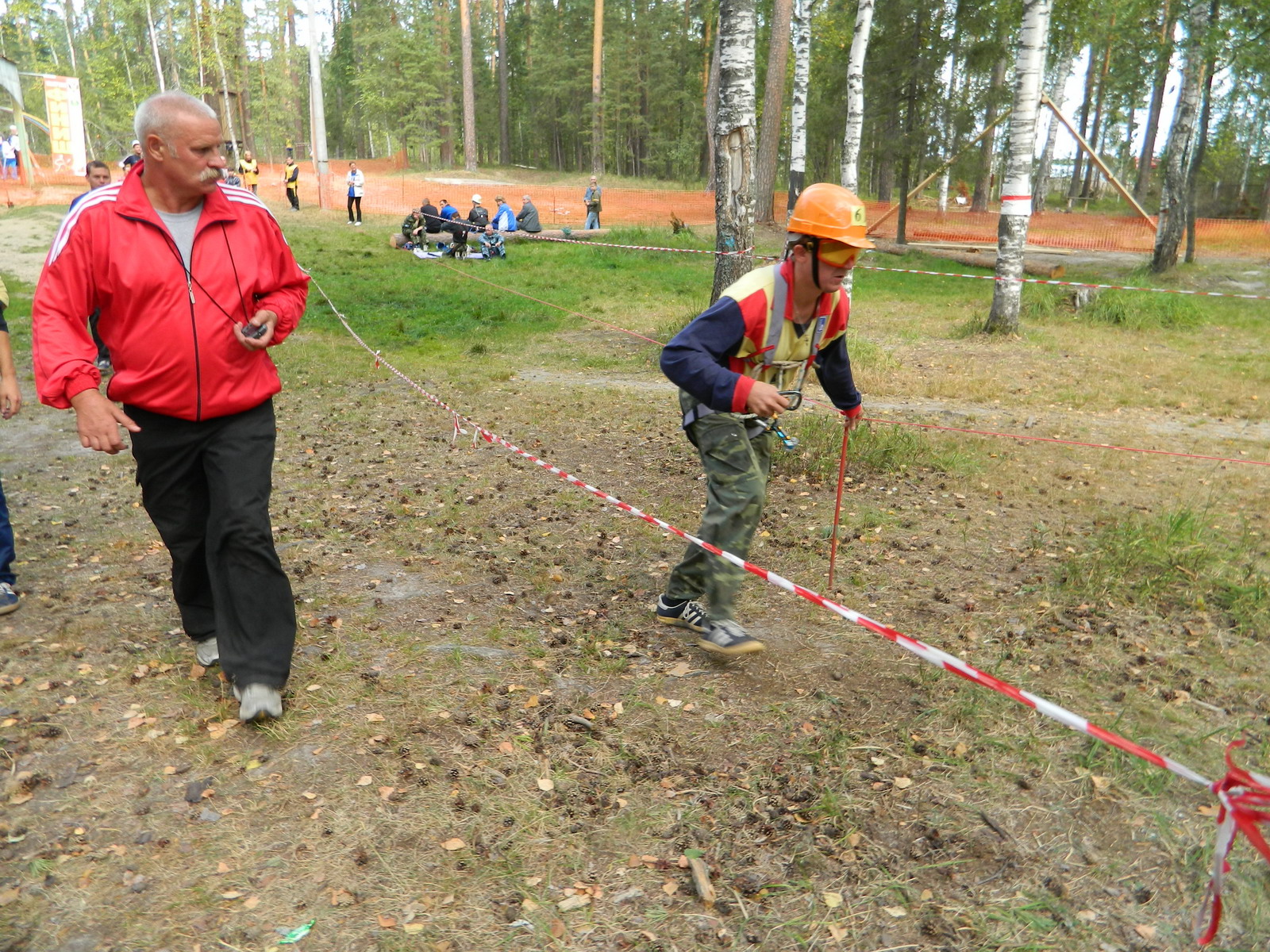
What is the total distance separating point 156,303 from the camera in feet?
10.6

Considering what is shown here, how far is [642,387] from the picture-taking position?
977 centimetres

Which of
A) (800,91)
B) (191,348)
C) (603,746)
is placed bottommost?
(603,746)

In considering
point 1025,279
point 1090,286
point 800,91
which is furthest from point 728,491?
point 800,91

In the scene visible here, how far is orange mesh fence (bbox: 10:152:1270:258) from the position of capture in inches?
961

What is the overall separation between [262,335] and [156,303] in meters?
0.36

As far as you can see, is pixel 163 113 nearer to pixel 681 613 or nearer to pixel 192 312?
pixel 192 312

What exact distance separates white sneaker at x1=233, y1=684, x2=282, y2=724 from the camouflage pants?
1.86 metres

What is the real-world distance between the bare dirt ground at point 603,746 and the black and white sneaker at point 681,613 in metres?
0.10

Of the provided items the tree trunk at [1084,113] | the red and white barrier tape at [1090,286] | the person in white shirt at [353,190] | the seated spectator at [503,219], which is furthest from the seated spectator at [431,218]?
the tree trunk at [1084,113]

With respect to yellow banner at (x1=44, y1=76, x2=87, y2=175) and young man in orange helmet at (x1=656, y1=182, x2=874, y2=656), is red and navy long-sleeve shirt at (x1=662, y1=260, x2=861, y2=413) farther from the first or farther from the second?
yellow banner at (x1=44, y1=76, x2=87, y2=175)

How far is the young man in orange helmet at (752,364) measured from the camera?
11.4 feet

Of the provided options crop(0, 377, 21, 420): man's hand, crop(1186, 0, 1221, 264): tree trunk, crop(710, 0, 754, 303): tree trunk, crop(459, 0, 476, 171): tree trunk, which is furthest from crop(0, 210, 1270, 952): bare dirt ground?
crop(459, 0, 476, 171): tree trunk

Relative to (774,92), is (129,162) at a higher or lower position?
lower

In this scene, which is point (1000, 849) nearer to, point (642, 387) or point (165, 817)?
point (165, 817)
